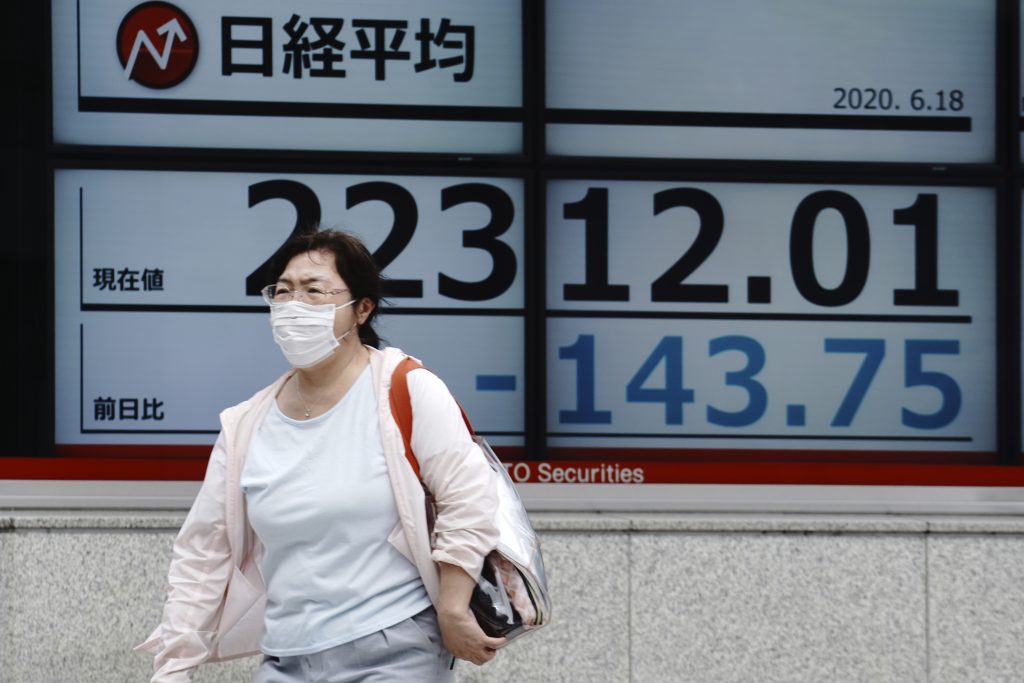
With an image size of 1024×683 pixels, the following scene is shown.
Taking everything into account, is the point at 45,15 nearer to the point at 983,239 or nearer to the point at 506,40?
the point at 506,40

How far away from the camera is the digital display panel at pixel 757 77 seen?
5.64m

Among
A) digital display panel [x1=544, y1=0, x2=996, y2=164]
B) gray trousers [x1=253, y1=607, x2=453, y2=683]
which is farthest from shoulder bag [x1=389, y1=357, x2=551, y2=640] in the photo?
digital display panel [x1=544, y1=0, x2=996, y2=164]

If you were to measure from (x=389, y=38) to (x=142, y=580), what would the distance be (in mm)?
2801

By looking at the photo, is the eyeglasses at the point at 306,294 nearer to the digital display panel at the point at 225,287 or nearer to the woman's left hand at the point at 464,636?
the woman's left hand at the point at 464,636

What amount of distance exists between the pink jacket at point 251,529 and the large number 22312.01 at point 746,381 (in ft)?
8.49

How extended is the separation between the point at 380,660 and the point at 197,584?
22.3 inches

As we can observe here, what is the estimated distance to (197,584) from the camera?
304cm

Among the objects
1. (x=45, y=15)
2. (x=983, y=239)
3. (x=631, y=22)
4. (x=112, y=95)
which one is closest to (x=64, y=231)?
(x=112, y=95)

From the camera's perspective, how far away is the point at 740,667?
5.36m

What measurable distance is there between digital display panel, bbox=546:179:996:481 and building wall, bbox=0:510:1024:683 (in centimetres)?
46

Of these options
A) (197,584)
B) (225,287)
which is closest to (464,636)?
(197,584)

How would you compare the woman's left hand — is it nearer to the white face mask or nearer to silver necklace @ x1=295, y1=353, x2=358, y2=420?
silver necklace @ x1=295, y1=353, x2=358, y2=420

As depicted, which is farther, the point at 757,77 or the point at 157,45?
the point at 757,77

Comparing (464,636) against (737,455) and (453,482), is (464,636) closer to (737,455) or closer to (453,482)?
(453,482)
